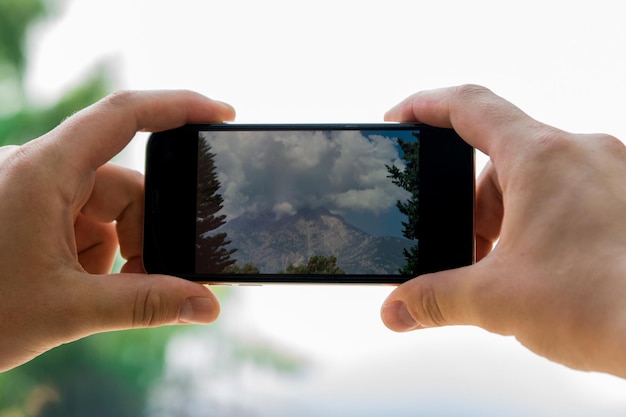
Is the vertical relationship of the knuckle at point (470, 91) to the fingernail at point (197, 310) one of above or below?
above

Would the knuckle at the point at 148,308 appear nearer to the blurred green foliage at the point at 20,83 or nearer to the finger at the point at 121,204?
the finger at the point at 121,204

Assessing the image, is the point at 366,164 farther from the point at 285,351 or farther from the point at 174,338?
the point at 174,338

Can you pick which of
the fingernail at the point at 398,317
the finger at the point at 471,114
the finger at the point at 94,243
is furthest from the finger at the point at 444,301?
the finger at the point at 94,243

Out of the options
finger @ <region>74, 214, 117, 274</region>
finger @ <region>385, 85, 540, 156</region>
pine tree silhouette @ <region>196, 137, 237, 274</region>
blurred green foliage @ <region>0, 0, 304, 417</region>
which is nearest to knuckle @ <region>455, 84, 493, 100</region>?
finger @ <region>385, 85, 540, 156</region>

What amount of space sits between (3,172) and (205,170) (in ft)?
0.90

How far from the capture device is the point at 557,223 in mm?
627

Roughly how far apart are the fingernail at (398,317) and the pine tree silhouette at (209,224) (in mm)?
240

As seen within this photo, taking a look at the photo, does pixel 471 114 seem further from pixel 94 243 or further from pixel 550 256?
pixel 94 243

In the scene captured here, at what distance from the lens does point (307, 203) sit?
824 mm

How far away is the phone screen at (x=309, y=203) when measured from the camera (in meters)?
0.81

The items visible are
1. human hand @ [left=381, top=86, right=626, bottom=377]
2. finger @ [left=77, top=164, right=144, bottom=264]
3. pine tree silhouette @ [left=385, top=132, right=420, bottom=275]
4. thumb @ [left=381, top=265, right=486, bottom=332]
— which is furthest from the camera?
finger @ [left=77, top=164, right=144, bottom=264]

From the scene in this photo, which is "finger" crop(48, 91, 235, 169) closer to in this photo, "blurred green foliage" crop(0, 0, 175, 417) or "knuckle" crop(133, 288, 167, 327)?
"knuckle" crop(133, 288, 167, 327)

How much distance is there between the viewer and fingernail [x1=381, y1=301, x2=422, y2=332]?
778 mm

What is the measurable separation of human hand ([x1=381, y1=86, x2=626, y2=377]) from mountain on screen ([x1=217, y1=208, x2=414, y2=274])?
8cm
